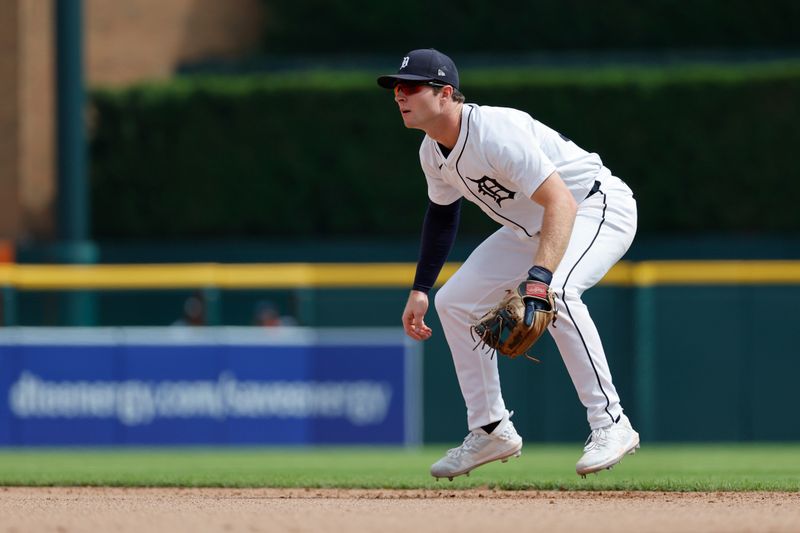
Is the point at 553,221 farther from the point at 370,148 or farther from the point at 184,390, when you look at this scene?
the point at 370,148

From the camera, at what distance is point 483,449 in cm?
598

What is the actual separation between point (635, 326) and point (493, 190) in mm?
6631

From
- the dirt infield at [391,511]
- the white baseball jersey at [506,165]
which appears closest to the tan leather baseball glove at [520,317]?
the white baseball jersey at [506,165]

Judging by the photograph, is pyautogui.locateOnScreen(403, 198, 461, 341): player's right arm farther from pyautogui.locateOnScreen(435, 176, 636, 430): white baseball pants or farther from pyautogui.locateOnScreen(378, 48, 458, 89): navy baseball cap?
pyautogui.locateOnScreen(378, 48, 458, 89): navy baseball cap

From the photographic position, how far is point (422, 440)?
38.6ft

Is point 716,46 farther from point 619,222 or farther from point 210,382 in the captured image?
point 619,222

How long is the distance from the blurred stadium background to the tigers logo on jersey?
240 inches

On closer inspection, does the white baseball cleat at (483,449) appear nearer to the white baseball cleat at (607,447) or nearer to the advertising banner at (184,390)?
the white baseball cleat at (607,447)

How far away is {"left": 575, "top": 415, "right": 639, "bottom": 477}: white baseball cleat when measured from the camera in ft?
18.1

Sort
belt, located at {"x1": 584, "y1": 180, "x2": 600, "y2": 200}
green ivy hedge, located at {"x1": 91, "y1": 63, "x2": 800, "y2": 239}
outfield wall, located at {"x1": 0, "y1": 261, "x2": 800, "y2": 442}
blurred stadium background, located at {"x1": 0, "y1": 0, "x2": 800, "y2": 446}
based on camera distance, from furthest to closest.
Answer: green ivy hedge, located at {"x1": 91, "y1": 63, "x2": 800, "y2": 239} → outfield wall, located at {"x1": 0, "y1": 261, "x2": 800, "y2": 442} → blurred stadium background, located at {"x1": 0, "y1": 0, "x2": 800, "y2": 446} → belt, located at {"x1": 584, "y1": 180, "x2": 600, "y2": 200}

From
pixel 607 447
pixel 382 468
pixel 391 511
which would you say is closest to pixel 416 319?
pixel 607 447

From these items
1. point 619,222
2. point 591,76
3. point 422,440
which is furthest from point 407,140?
point 619,222

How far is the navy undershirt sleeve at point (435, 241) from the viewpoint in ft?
20.0

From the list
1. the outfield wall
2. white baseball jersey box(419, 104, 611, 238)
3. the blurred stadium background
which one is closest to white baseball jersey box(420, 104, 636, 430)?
white baseball jersey box(419, 104, 611, 238)
